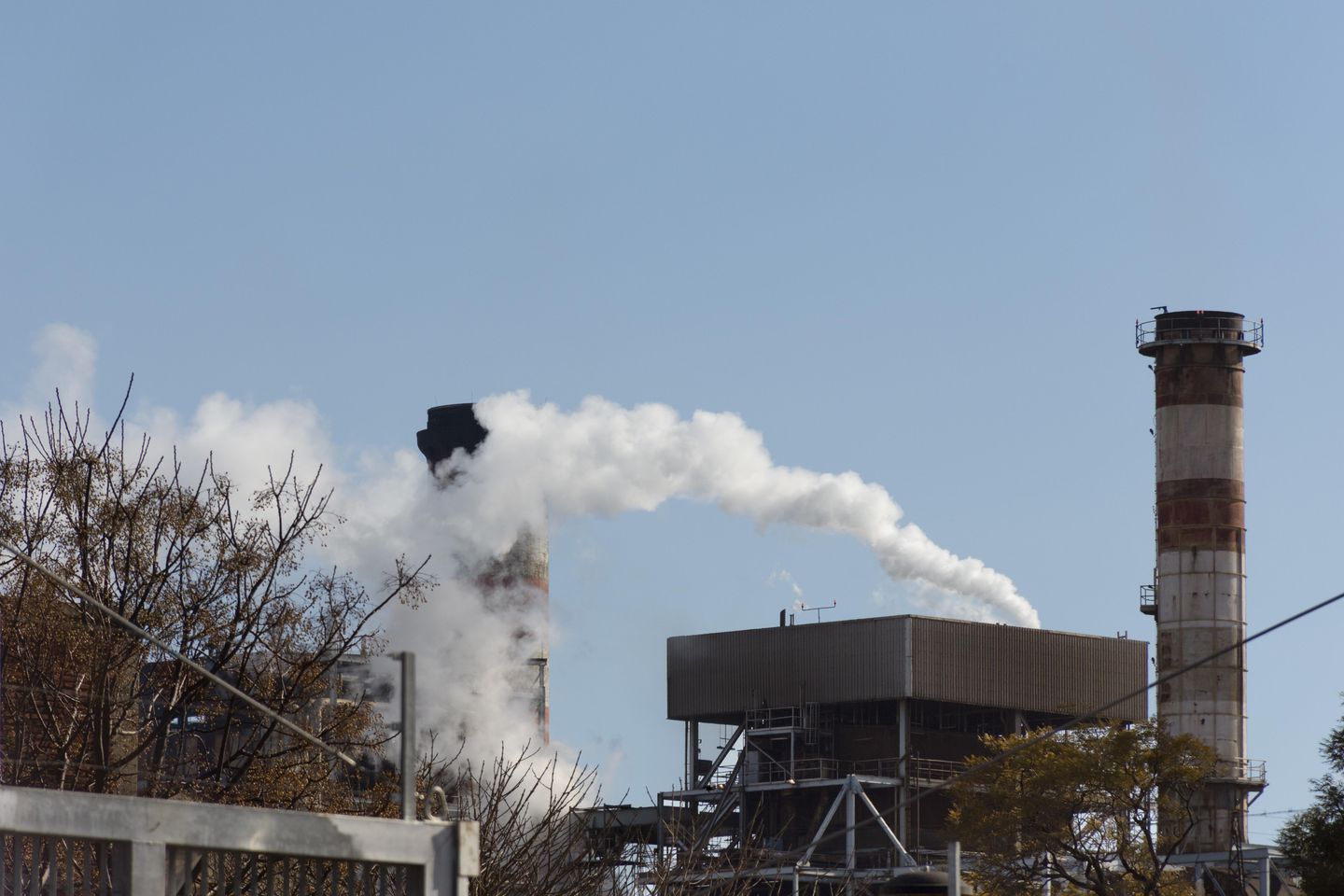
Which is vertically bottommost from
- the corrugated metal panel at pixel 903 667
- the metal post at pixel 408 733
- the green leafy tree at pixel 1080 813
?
the green leafy tree at pixel 1080 813

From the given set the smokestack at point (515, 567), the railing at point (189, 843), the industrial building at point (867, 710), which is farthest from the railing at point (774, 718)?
the railing at point (189, 843)

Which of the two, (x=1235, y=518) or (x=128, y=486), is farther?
(x=1235, y=518)

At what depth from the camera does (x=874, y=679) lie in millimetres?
88875

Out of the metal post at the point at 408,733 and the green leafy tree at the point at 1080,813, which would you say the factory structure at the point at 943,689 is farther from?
the metal post at the point at 408,733

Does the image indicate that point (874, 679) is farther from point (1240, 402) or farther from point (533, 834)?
point (533, 834)

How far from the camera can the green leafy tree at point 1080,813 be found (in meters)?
62.1

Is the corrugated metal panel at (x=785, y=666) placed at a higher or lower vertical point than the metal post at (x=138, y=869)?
higher

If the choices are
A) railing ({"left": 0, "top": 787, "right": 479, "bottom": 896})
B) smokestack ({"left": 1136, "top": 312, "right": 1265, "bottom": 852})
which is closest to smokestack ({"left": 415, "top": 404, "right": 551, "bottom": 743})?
smokestack ({"left": 1136, "top": 312, "right": 1265, "bottom": 852})

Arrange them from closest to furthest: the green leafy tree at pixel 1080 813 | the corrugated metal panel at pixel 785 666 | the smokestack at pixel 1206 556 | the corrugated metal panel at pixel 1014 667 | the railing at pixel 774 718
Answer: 1. the green leafy tree at pixel 1080 813
2. the smokestack at pixel 1206 556
3. the corrugated metal panel at pixel 785 666
4. the corrugated metal panel at pixel 1014 667
5. the railing at pixel 774 718

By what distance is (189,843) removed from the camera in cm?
1211

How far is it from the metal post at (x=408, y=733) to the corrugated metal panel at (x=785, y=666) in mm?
75960

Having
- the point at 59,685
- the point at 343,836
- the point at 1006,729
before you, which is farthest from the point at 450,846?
the point at 1006,729

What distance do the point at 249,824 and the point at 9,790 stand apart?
4.82ft

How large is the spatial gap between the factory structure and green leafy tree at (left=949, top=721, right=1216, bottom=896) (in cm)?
1379
